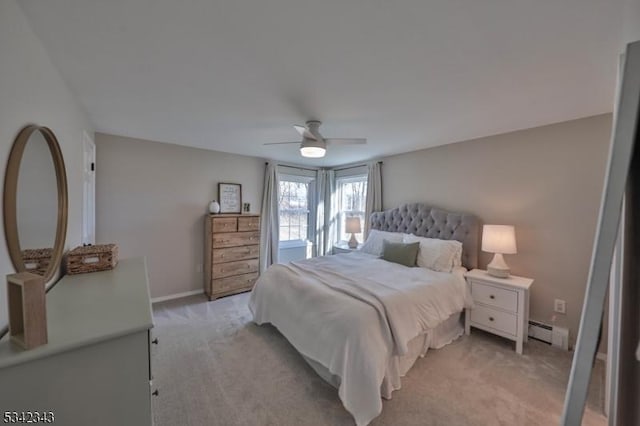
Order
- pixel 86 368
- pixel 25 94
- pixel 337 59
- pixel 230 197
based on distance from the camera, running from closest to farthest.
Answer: pixel 86 368, pixel 25 94, pixel 337 59, pixel 230 197

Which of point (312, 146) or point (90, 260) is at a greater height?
point (312, 146)

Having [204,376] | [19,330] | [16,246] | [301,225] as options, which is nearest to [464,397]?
[204,376]

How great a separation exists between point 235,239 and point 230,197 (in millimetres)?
829

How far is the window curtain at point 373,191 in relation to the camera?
448cm

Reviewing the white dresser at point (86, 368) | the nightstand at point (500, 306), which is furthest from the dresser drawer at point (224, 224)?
the nightstand at point (500, 306)

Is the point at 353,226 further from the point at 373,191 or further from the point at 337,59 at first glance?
the point at 337,59

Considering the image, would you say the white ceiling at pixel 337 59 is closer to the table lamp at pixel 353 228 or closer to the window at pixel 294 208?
the table lamp at pixel 353 228

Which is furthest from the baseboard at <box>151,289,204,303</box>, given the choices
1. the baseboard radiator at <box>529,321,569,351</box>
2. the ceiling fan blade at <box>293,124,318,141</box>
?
the baseboard radiator at <box>529,321,569,351</box>

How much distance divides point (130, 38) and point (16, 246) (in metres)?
1.22

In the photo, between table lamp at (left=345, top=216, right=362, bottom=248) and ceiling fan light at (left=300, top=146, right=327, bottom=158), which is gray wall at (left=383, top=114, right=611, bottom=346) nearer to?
table lamp at (left=345, top=216, right=362, bottom=248)

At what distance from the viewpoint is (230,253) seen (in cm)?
393

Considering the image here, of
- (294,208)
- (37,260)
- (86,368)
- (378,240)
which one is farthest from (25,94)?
(294,208)

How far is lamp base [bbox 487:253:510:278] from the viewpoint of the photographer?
2732mm

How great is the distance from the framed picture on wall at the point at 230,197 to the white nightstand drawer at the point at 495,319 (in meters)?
3.83
